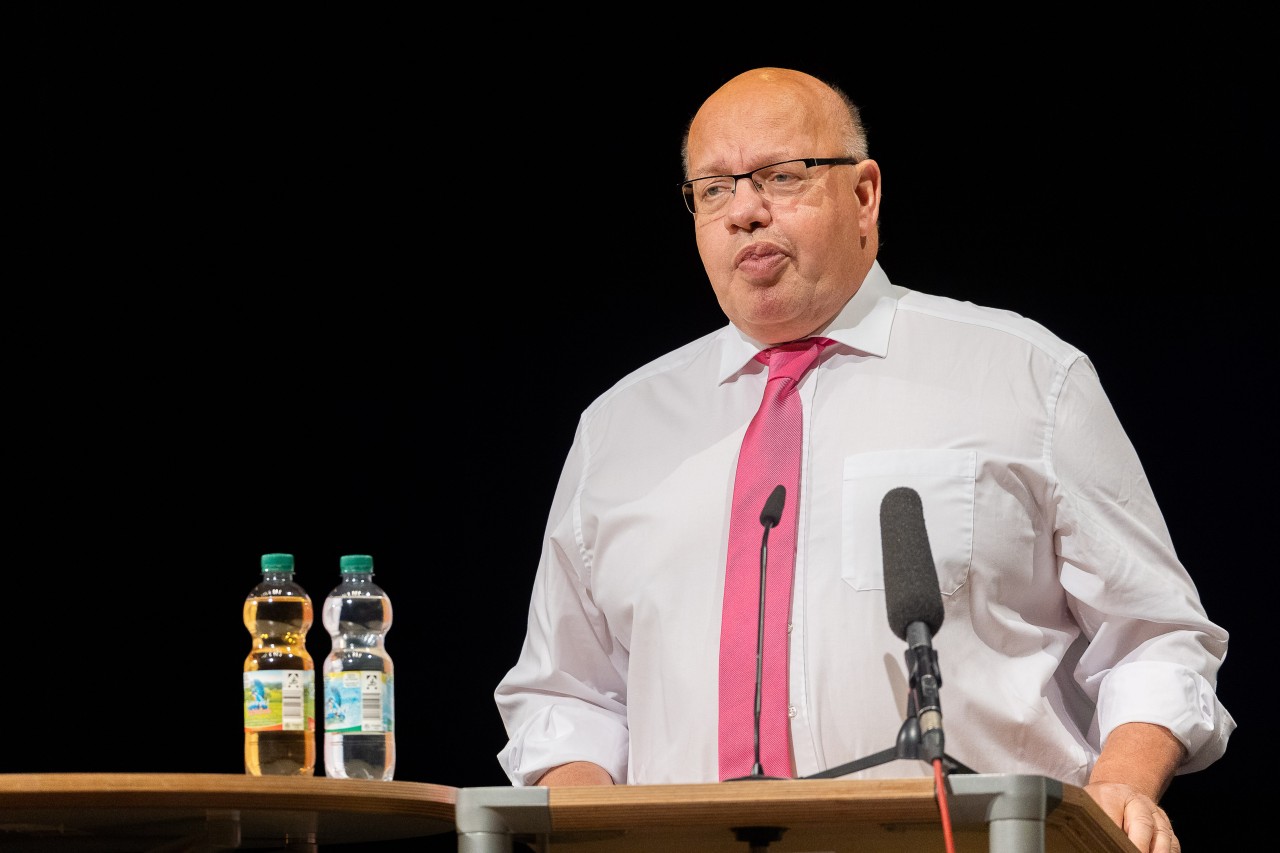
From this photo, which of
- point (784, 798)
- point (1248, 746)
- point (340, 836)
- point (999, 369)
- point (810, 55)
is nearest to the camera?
point (784, 798)

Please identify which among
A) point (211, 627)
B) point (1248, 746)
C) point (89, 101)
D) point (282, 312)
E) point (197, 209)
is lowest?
point (1248, 746)

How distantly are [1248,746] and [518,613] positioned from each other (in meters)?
1.39

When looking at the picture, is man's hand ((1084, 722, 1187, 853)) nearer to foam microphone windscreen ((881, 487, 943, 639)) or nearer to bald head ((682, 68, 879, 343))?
foam microphone windscreen ((881, 487, 943, 639))

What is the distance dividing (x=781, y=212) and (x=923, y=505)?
47 centimetres

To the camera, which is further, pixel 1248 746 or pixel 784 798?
pixel 1248 746

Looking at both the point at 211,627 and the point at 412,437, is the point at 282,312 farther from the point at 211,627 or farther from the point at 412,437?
the point at 211,627

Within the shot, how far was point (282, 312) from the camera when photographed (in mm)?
3398

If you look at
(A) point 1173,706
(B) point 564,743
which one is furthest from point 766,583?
(A) point 1173,706

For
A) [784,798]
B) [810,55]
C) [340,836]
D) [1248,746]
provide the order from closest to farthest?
[784,798], [340,836], [1248,746], [810,55]

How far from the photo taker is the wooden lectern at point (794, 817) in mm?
1263

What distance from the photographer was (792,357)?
2314 mm

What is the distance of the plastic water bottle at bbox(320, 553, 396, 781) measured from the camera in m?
1.67

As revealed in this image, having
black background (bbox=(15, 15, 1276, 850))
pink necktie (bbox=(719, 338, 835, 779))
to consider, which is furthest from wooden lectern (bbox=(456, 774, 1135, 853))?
black background (bbox=(15, 15, 1276, 850))

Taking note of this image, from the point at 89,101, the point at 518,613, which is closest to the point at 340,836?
the point at 518,613
